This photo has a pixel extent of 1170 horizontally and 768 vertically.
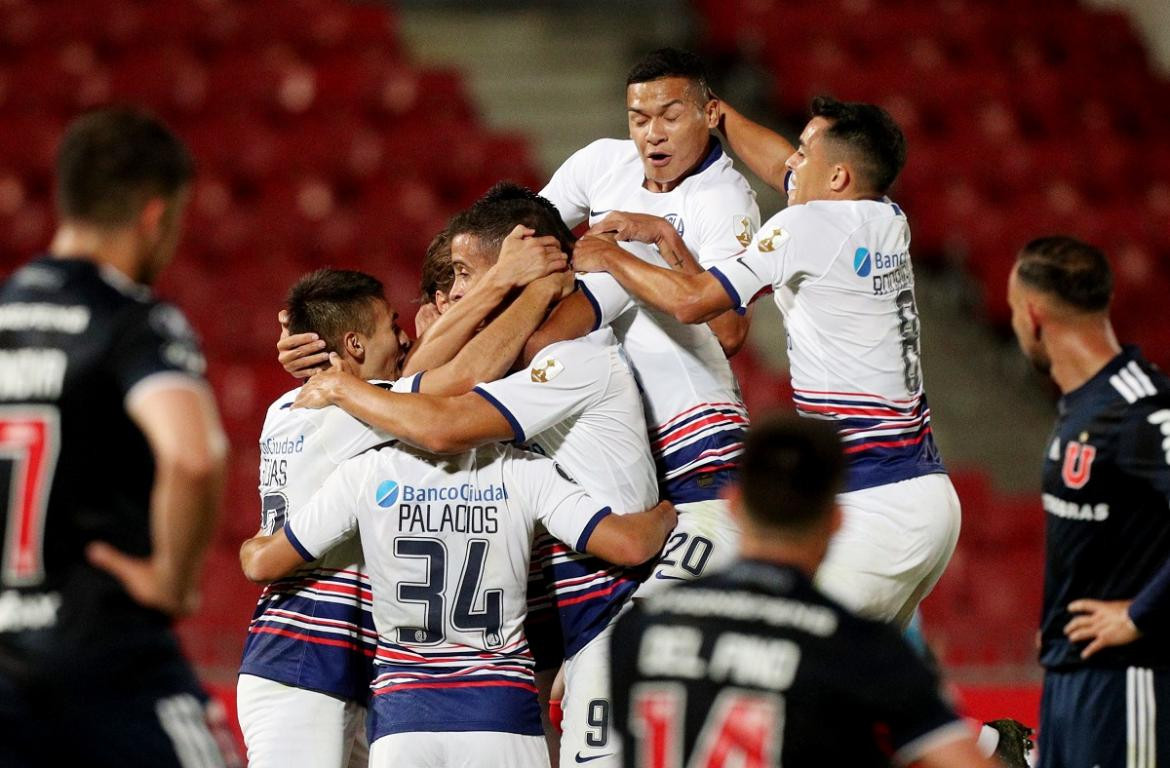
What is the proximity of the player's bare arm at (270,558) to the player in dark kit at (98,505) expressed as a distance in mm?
1227

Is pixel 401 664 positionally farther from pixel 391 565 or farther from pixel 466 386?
pixel 466 386

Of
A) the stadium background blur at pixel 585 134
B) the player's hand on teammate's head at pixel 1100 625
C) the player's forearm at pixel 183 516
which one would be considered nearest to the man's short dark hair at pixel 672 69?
the player's hand on teammate's head at pixel 1100 625

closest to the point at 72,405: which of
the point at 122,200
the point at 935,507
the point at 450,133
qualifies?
the point at 122,200

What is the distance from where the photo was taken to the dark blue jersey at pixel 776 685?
267 centimetres

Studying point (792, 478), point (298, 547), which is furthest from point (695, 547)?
point (792, 478)

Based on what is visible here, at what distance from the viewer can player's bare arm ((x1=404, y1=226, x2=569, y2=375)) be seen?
14.5 ft

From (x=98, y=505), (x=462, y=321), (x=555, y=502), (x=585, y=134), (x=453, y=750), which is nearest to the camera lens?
(x=98, y=505)

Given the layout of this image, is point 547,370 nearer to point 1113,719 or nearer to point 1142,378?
point 1142,378

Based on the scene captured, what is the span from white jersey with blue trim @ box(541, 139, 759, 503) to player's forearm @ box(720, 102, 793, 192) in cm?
28

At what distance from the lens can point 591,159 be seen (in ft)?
17.4

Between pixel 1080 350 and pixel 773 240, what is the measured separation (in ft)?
3.35

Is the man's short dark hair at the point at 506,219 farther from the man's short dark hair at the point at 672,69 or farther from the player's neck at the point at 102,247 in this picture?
the player's neck at the point at 102,247

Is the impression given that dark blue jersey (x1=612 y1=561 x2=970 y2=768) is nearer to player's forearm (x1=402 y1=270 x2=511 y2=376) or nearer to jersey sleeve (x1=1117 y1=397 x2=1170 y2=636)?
player's forearm (x1=402 y1=270 x2=511 y2=376)

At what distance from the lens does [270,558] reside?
4.34 meters
